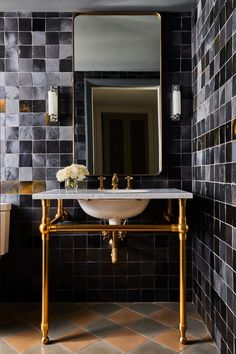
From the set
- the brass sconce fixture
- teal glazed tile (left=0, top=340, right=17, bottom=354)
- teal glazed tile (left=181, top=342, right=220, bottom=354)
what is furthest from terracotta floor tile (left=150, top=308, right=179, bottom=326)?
the brass sconce fixture

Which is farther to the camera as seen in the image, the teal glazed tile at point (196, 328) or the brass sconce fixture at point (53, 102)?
the brass sconce fixture at point (53, 102)

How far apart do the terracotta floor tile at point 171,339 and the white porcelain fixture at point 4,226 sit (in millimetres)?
1231

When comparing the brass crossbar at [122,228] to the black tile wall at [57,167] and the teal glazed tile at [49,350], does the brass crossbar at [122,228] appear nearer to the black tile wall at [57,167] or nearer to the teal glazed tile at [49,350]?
the black tile wall at [57,167]

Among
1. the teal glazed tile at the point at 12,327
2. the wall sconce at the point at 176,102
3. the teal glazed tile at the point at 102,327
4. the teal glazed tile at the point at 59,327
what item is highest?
the wall sconce at the point at 176,102

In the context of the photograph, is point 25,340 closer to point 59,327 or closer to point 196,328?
point 59,327

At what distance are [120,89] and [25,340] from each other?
1865 mm

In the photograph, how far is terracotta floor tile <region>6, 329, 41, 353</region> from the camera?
6.15 ft

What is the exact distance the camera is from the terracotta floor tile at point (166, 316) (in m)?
2.17

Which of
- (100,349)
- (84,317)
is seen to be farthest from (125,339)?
(84,317)

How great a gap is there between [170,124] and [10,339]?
1.88 metres

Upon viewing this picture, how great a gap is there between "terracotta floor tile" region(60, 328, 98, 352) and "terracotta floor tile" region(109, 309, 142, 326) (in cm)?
26

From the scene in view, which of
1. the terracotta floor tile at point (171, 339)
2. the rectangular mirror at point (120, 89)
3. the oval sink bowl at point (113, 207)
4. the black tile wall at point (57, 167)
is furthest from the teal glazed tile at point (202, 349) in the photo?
the rectangular mirror at point (120, 89)

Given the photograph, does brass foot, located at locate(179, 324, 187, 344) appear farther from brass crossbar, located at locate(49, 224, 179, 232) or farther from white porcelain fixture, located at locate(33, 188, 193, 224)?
white porcelain fixture, located at locate(33, 188, 193, 224)

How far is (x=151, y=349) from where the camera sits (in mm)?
1831
